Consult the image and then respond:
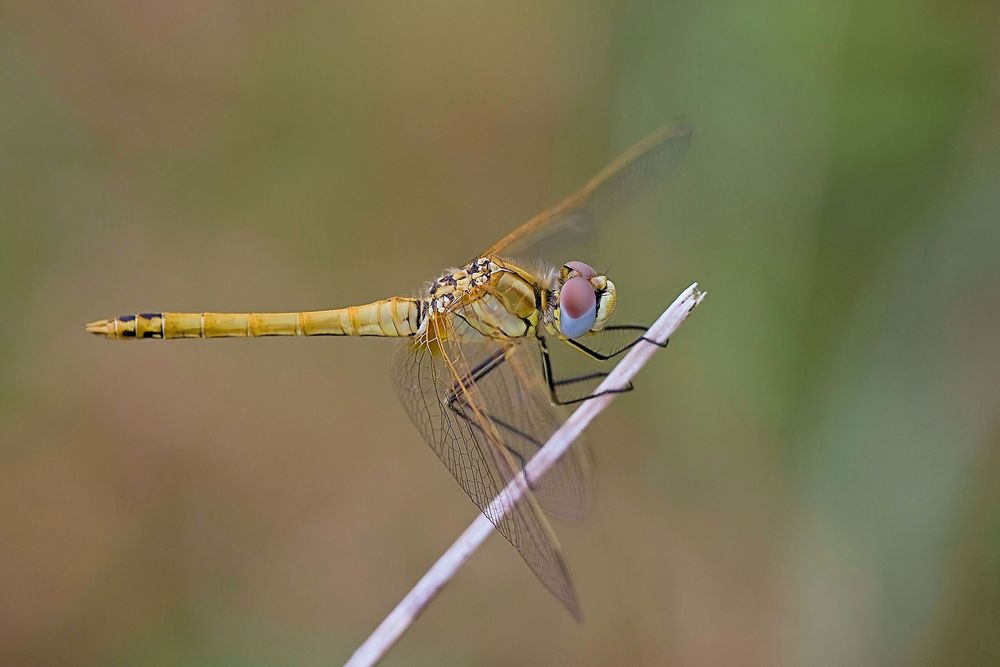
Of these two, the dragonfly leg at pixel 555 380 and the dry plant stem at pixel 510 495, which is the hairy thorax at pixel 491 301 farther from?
the dry plant stem at pixel 510 495

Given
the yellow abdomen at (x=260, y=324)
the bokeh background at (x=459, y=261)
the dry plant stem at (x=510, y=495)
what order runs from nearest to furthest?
1. the dry plant stem at (x=510, y=495)
2. the bokeh background at (x=459, y=261)
3. the yellow abdomen at (x=260, y=324)

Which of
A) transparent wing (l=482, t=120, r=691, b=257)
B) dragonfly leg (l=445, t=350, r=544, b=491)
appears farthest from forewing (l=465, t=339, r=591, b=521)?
transparent wing (l=482, t=120, r=691, b=257)

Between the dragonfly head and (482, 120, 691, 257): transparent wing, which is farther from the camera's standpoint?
(482, 120, 691, 257): transparent wing

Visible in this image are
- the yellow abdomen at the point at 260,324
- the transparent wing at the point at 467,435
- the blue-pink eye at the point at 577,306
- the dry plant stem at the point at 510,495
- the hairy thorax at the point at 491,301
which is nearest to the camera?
the dry plant stem at the point at 510,495

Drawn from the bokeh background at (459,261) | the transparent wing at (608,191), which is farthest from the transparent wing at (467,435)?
the bokeh background at (459,261)

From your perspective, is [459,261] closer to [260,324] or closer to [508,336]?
[260,324]

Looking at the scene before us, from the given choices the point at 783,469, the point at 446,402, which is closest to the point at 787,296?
the point at 783,469

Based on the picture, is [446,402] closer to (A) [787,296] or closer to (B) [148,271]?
(A) [787,296]

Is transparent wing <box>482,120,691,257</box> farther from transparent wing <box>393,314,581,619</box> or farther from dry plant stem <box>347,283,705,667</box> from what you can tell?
dry plant stem <box>347,283,705,667</box>
